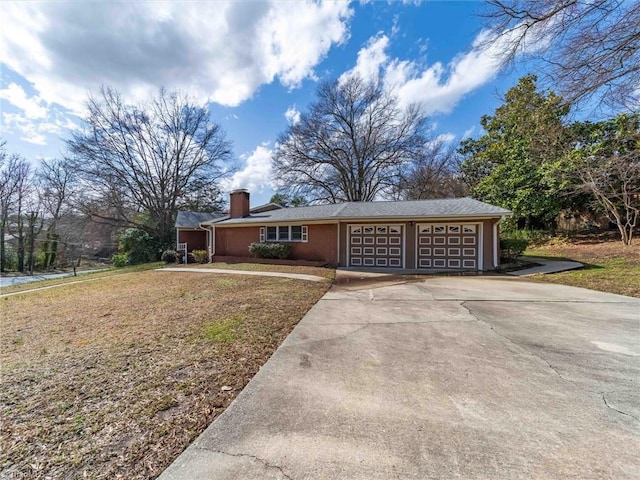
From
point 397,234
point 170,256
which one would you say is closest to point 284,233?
point 397,234

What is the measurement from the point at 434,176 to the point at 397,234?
17701 mm

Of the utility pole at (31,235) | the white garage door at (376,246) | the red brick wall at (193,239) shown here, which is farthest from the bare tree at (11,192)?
the white garage door at (376,246)

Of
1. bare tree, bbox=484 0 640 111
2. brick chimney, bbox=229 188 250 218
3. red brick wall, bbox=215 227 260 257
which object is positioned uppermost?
bare tree, bbox=484 0 640 111

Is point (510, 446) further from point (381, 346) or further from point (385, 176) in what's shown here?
point (385, 176)

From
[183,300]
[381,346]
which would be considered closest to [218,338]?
[381,346]

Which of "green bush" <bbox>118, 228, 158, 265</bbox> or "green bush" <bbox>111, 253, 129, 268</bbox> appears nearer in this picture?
"green bush" <bbox>111, 253, 129, 268</bbox>

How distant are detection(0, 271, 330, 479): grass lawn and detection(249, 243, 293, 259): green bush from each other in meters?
7.83

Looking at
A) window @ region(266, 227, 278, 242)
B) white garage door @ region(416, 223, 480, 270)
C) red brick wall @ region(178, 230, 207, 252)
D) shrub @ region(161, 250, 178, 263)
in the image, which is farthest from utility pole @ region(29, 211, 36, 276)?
white garage door @ region(416, 223, 480, 270)

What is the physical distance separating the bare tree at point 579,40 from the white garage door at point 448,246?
18.1ft

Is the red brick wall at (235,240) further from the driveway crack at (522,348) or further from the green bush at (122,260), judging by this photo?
the driveway crack at (522,348)

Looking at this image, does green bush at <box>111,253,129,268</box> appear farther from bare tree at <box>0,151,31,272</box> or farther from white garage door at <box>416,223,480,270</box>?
white garage door at <box>416,223,480,270</box>

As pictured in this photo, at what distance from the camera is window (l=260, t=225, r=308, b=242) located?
14.5m

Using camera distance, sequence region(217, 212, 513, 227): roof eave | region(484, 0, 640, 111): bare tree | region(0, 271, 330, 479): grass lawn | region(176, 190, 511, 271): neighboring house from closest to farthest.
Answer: region(0, 271, 330, 479): grass lawn, region(484, 0, 640, 111): bare tree, region(217, 212, 513, 227): roof eave, region(176, 190, 511, 271): neighboring house

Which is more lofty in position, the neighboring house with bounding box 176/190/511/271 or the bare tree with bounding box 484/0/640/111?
the bare tree with bounding box 484/0/640/111
